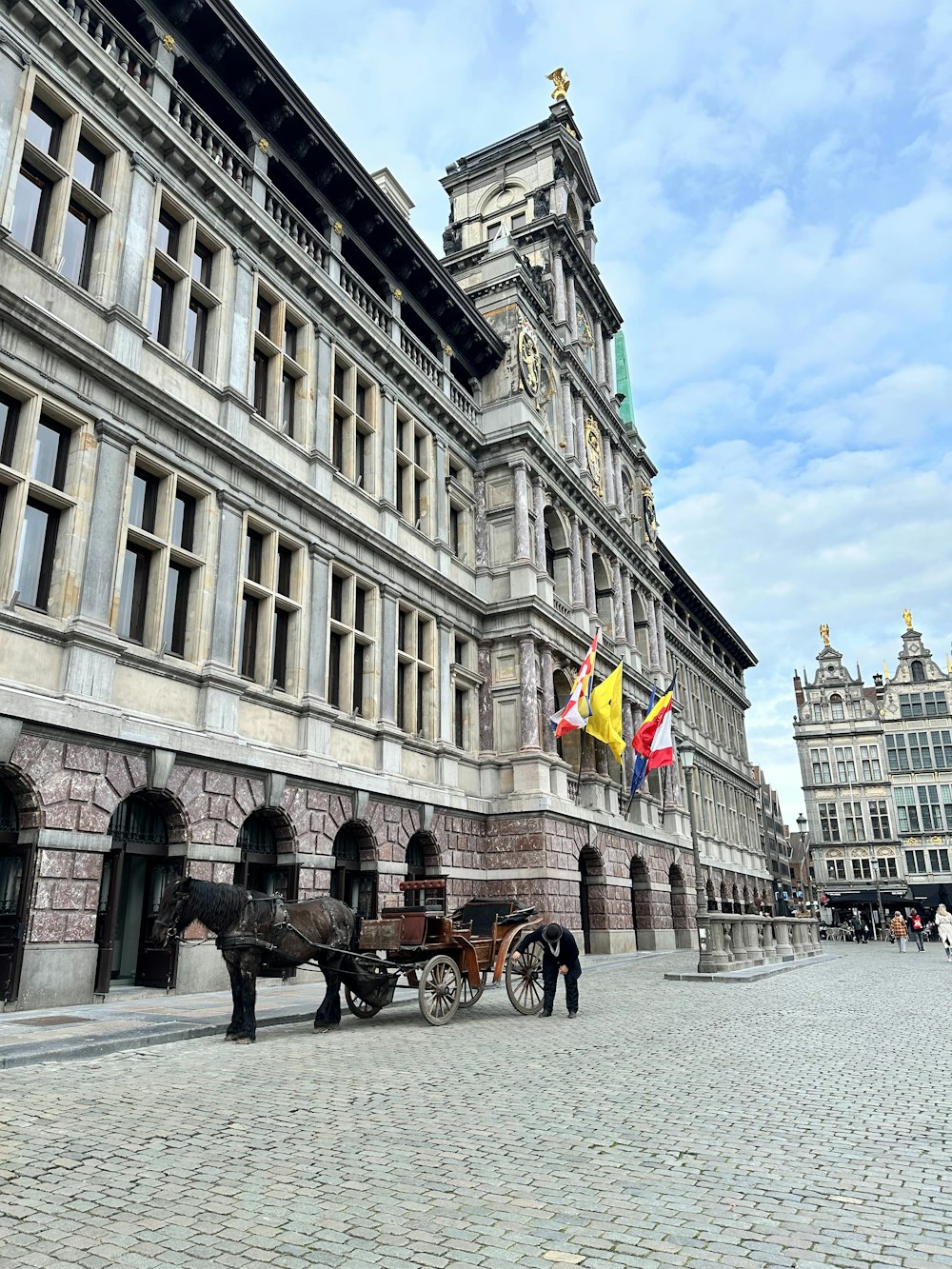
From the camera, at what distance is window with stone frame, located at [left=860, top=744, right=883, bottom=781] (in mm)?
75625

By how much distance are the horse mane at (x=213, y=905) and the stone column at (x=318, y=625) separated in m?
9.41

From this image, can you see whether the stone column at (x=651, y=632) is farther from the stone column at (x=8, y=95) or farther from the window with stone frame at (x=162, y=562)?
the stone column at (x=8, y=95)

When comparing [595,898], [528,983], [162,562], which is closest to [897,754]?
[595,898]


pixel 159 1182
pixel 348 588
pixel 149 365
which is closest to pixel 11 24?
pixel 149 365

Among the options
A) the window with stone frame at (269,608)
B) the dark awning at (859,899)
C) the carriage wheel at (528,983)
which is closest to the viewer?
the carriage wheel at (528,983)

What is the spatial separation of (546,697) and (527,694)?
49.4 inches

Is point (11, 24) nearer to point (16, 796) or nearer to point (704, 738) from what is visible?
point (16, 796)

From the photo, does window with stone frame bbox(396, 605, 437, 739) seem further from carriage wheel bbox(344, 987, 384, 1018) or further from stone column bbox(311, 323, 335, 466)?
carriage wheel bbox(344, 987, 384, 1018)

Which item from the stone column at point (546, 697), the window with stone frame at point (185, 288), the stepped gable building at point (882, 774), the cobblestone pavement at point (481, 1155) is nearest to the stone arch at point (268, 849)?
the cobblestone pavement at point (481, 1155)

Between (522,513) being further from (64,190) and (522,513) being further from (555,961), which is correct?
(555,961)

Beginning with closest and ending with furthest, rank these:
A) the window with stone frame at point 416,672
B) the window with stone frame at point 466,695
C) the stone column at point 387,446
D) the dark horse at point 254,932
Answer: the dark horse at point 254,932 → the window with stone frame at point 416,672 → the stone column at point 387,446 → the window with stone frame at point 466,695

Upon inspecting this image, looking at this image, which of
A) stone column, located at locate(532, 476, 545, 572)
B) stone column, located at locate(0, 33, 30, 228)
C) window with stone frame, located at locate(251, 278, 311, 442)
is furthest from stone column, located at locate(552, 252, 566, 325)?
stone column, located at locate(0, 33, 30, 228)

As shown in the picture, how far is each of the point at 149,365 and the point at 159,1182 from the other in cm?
1569

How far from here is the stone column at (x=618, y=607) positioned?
3922cm
